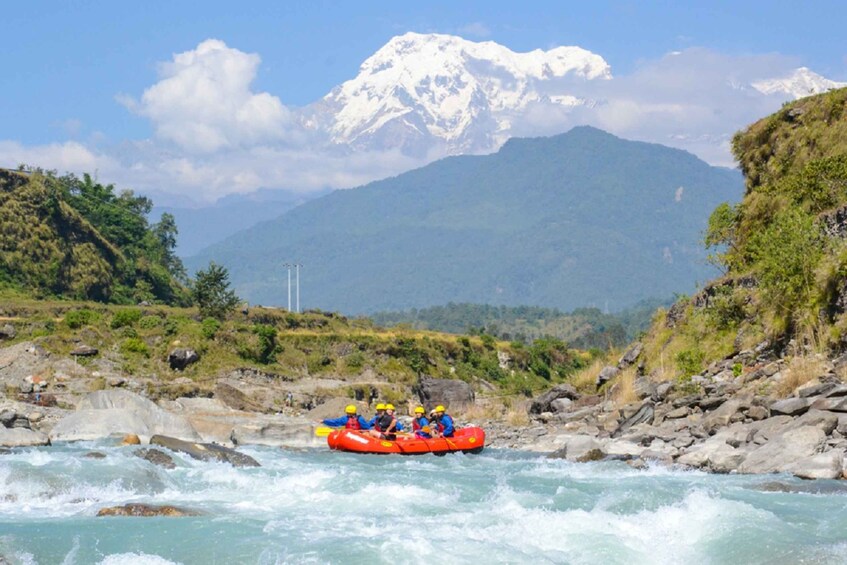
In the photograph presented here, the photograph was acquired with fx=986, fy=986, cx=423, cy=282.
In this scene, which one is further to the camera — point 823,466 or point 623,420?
point 623,420

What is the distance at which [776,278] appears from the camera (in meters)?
28.8

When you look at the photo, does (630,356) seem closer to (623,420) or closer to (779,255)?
(623,420)

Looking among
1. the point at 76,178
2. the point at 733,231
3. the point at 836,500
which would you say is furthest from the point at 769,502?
the point at 76,178

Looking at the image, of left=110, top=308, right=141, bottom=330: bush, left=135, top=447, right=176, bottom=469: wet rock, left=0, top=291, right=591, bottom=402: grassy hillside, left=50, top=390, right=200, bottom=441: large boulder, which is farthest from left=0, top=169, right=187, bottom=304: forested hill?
left=135, top=447, right=176, bottom=469: wet rock

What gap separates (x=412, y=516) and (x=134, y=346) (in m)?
38.1

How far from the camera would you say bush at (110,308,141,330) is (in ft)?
179

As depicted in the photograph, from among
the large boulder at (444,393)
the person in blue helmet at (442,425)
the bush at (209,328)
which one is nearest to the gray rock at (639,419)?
the person in blue helmet at (442,425)

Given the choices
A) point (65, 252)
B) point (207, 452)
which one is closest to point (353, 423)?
point (207, 452)

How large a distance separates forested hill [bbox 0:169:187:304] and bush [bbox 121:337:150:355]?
18.7 meters

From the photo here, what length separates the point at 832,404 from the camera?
20656 millimetres

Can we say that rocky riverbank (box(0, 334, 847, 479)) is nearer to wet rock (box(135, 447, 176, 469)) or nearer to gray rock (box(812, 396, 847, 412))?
gray rock (box(812, 396, 847, 412))

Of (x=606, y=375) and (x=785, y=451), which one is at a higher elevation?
(x=606, y=375)

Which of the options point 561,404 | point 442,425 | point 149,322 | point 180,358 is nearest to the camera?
point 442,425

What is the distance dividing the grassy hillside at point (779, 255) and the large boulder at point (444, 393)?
17725 mm
